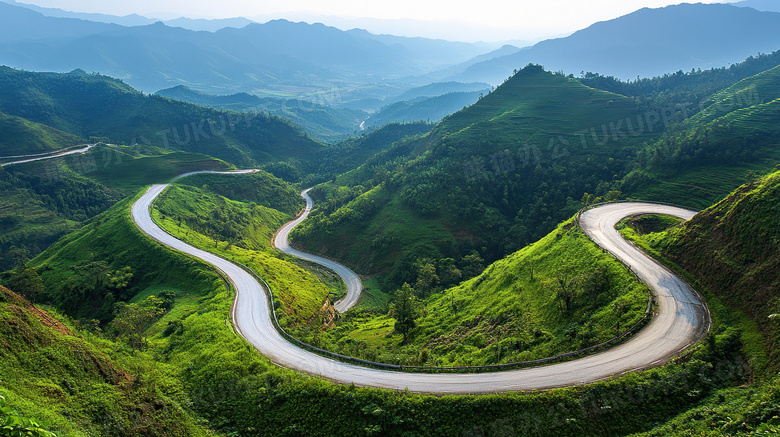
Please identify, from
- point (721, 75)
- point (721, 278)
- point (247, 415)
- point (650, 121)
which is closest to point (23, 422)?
point (247, 415)

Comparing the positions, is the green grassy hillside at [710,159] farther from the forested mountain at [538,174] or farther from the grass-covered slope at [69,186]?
the grass-covered slope at [69,186]

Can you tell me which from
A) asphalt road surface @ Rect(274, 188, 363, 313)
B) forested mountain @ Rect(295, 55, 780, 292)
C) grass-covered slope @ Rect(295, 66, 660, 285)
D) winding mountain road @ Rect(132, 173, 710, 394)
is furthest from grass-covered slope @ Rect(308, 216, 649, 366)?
grass-covered slope @ Rect(295, 66, 660, 285)

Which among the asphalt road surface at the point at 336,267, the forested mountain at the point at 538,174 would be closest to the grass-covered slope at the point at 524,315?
the asphalt road surface at the point at 336,267

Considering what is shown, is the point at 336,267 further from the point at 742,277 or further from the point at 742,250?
the point at 742,277

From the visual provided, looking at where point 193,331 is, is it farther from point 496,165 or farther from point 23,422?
point 496,165

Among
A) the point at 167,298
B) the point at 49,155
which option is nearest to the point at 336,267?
the point at 167,298

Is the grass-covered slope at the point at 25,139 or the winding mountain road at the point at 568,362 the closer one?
the winding mountain road at the point at 568,362

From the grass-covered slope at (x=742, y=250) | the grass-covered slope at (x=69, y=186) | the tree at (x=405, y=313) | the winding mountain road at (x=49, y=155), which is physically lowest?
the tree at (x=405, y=313)

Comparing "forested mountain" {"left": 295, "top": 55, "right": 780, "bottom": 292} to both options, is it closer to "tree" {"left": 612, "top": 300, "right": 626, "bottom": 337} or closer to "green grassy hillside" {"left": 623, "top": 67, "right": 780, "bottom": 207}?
"green grassy hillside" {"left": 623, "top": 67, "right": 780, "bottom": 207}
